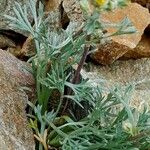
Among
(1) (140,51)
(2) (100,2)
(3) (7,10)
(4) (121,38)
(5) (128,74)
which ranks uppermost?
(2) (100,2)

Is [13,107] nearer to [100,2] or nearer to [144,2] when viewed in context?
[100,2]

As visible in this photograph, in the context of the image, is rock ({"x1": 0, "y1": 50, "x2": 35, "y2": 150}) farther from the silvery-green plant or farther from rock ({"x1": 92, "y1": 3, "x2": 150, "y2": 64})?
rock ({"x1": 92, "y1": 3, "x2": 150, "y2": 64})

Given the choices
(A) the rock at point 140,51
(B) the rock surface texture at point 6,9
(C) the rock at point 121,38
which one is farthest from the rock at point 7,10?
(A) the rock at point 140,51

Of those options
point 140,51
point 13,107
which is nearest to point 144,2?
point 140,51

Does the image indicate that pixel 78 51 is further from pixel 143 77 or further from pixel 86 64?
pixel 143 77

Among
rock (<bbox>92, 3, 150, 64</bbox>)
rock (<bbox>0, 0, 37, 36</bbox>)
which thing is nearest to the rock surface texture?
rock (<bbox>0, 0, 37, 36</bbox>)

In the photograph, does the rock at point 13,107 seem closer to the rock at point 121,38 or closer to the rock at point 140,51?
the rock at point 121,38
